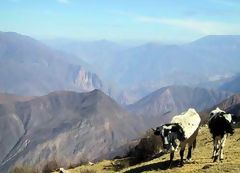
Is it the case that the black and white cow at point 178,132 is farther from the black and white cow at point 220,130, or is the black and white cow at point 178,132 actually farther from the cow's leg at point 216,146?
the cow's leg at point 216,146

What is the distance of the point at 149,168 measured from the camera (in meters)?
30.3

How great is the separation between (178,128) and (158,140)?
78.4ft

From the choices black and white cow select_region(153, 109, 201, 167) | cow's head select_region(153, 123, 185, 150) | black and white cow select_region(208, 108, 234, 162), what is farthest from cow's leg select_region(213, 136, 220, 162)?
cow's head select_region(153, 123, 185, 150)

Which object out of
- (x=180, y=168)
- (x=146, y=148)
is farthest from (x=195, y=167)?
(x=146, y=148)

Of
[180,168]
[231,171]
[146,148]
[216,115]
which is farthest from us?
[146,148]

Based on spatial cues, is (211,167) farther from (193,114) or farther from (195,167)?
(193,114)

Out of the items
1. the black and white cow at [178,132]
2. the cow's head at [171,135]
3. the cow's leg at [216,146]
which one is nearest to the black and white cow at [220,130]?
the cow's leg at [216,146]

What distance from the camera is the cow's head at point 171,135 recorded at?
27.8m

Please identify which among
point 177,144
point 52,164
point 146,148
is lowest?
point 52,164

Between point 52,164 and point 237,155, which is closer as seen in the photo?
point 237,155

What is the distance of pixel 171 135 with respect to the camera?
27.8m

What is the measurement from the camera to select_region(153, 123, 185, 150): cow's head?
91.0 feet

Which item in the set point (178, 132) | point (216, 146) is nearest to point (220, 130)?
point (216, 146)

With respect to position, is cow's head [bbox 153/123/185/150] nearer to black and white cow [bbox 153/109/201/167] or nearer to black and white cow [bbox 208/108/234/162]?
black and white cow [bbox 153/109/201/167]
